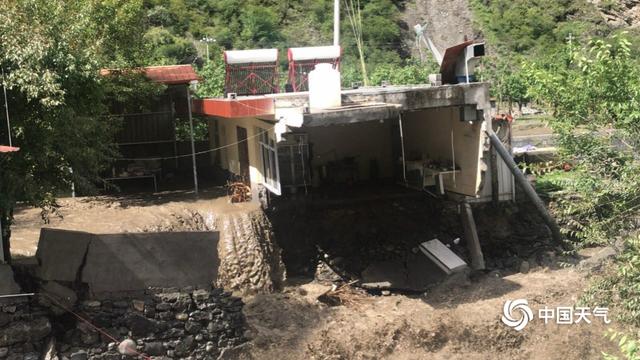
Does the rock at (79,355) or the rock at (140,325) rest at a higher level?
the rock at (140,325)

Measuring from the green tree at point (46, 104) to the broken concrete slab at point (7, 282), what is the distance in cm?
79

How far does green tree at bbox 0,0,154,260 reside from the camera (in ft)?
29.4

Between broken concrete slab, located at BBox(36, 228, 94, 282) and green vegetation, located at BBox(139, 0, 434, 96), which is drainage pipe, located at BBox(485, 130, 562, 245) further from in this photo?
green vegetation, located at BBox(139, 0, 434, 96)

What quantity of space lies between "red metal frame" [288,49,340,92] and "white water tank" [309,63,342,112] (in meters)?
5.07

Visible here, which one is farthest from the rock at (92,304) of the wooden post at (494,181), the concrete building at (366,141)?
the wooden post at (494,181)

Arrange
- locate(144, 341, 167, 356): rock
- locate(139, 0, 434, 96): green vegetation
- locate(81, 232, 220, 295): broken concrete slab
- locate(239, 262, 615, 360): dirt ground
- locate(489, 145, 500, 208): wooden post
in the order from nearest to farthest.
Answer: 1. locate(81, 232, 220, 295): broken concrete slab
2. locate(144, 341, 167, 356): rock
3. locate(239, 262, 615, 360): dirt ground
4. locate(489, 145, 500, 208): wooden post
5. locate(139, 0, 434, 96): green vegetation

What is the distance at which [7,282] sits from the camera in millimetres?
8664

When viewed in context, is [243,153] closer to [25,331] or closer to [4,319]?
[25,331]

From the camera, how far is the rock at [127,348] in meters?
9.28

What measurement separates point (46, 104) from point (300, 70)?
9.02 m

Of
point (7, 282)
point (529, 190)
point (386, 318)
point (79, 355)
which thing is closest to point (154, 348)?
point (79, 355)

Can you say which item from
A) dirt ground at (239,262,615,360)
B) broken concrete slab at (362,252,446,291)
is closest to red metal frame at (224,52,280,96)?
broken concrete slab at (362,252,446,291)

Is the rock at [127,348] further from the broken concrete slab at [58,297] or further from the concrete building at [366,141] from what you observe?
the concrete building at [366,141]

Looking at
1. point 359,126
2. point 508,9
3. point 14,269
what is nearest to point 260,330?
point 14,269
